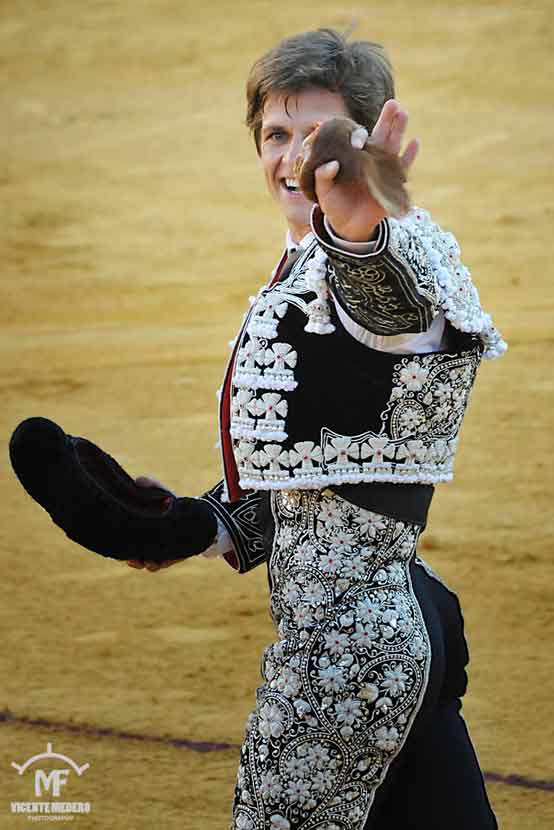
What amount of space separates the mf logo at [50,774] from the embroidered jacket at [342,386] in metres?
1.69

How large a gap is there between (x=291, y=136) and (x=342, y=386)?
0.43 meters

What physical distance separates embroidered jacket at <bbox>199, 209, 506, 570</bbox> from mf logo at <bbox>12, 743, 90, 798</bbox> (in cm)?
169

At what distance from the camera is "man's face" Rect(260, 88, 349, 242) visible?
7.30ft

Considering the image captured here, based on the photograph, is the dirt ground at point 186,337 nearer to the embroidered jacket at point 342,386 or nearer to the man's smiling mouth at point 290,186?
the embroidered jacket at point 342,386

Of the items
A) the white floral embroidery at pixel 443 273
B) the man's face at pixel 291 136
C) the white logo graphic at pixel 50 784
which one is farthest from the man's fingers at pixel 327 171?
the white logo graphic at pixel 50 784

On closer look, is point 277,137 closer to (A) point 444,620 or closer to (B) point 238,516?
(B) point 238,516

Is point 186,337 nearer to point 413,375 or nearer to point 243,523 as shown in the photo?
point 243,523

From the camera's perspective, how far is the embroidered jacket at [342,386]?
2.02m

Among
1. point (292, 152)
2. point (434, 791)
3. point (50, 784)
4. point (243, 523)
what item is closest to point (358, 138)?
point (292, 152)

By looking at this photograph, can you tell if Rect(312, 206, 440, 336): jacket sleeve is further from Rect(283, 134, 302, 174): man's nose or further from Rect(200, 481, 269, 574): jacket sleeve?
Rect(200, 481, 269, 574): jacket sleeve

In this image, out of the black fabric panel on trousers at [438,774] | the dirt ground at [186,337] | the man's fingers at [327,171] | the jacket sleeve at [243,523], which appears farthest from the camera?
the dirt ground at [186,337]

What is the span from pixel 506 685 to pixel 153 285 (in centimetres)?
347

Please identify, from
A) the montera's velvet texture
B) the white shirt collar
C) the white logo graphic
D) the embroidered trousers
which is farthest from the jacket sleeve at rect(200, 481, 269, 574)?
the white logo graphic

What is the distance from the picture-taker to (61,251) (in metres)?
7.36
